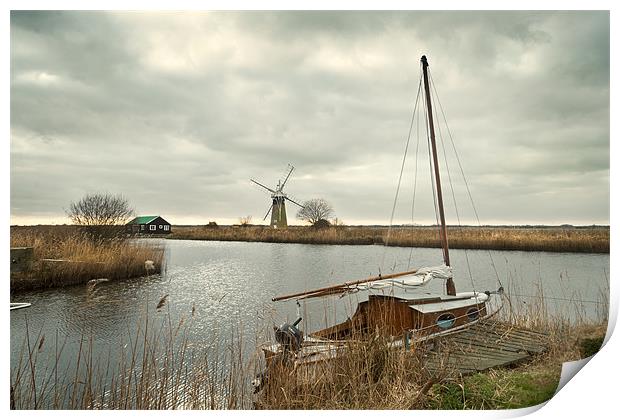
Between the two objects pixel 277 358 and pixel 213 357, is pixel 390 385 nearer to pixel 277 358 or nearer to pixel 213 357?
pixel 277 358

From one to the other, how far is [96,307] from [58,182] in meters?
1.90

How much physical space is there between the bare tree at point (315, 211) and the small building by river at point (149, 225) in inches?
83.7

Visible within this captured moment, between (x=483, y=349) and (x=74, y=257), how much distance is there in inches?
198

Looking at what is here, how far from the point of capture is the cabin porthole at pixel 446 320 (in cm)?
391

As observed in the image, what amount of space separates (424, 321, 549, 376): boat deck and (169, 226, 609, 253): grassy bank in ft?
4.05

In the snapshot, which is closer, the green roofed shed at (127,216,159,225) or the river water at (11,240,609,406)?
the river water at (11,240,609,406)

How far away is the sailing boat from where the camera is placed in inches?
123

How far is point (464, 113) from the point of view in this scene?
482 cm

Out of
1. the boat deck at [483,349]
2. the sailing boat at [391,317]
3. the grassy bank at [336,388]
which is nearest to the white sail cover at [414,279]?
the sailing boat at [391,317]

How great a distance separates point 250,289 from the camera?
6.28 metres

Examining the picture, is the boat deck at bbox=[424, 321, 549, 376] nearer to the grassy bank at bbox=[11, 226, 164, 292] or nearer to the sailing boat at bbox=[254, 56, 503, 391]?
the sailing boat at bbox=[254, 56, 503, 391]

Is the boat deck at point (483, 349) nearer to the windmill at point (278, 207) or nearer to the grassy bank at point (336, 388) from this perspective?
the grassy bank at point (336, 388)

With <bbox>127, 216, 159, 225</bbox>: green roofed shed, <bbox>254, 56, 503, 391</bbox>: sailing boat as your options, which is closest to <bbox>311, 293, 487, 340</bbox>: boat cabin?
<bbox>254, 56, 503, 391</bbox>: sailing boat
